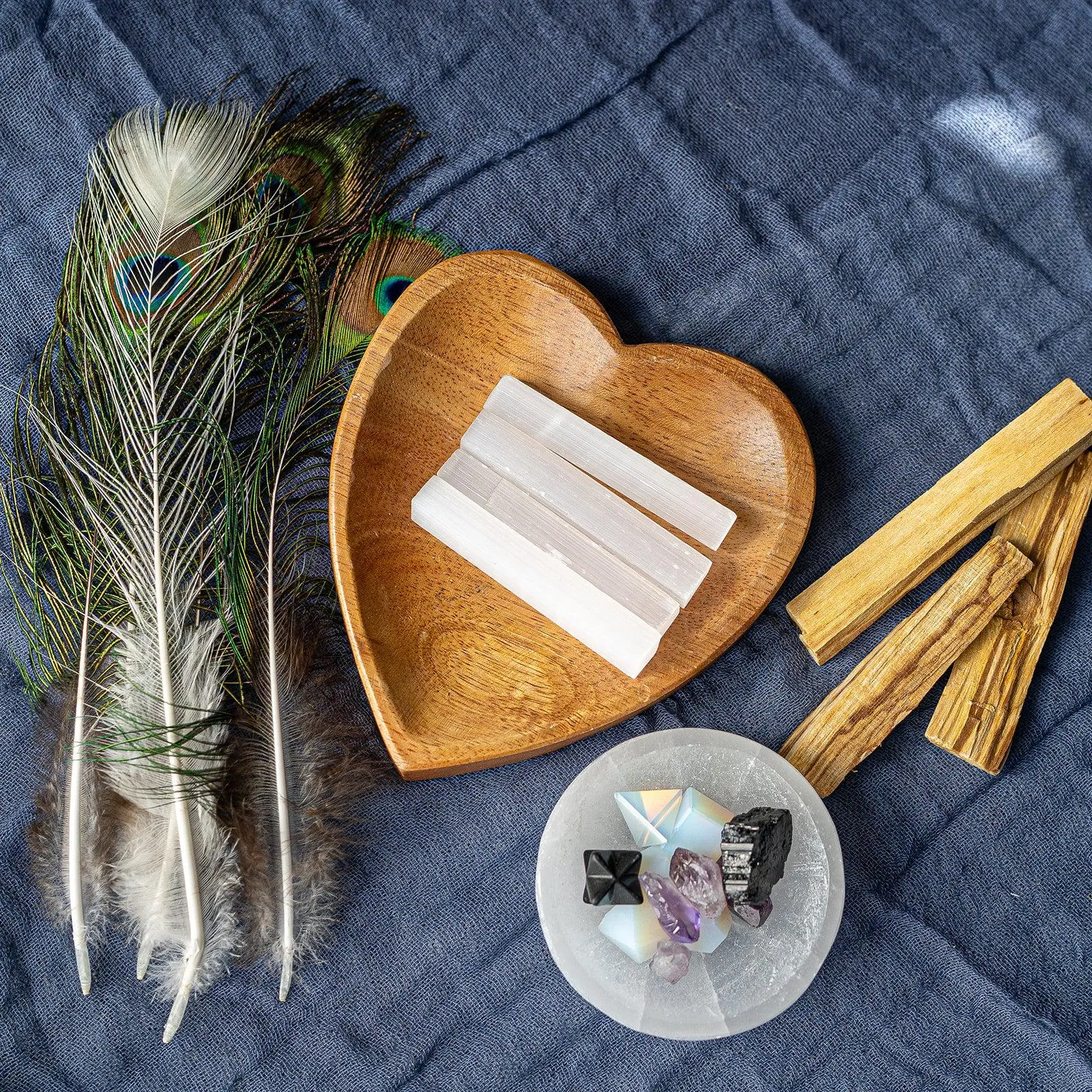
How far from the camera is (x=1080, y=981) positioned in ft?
2.95

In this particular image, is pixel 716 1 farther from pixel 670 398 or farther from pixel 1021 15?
pixel 670 398

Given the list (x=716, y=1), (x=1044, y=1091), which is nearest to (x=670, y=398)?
(x=716, y=1)

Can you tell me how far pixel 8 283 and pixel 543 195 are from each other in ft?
1.78

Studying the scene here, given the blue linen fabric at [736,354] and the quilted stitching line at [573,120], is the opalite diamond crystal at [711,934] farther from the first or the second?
the quilted stitching line at [573,120]

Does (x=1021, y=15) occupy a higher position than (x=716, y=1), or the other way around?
(x=1021, y=15)

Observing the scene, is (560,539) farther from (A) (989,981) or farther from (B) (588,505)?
(A) (989,981)

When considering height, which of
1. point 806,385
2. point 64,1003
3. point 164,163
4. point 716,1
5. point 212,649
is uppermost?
point 716,1

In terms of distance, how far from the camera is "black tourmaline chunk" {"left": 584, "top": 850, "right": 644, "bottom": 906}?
31.4 inches

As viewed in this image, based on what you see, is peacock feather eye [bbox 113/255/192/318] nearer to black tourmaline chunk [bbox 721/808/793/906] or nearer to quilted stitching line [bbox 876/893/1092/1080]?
black tourmaline chunk [bbox 721/808/793/906]

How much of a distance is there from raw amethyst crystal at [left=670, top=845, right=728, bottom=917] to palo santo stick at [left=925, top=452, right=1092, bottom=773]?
26cm

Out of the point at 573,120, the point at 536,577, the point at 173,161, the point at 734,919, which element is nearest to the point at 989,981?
the point at 734,919

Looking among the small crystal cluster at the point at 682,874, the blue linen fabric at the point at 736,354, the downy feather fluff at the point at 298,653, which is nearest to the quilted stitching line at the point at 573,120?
the blue linen fabric at the point at 736,354

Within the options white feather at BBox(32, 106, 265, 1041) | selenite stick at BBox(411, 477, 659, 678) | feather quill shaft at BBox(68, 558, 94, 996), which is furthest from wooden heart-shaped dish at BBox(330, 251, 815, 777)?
feather quill shaft at BBox(68, 558, 94, 996)

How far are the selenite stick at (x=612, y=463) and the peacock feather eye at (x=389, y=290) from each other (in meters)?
0.14
